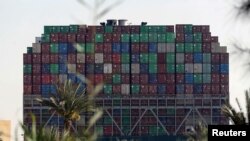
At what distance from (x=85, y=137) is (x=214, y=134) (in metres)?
3.33

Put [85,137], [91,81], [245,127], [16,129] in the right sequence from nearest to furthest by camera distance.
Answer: [91,81] → [16,129] → [85,137] → [245,127]

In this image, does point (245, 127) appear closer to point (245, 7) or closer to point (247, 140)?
point (247, 140)

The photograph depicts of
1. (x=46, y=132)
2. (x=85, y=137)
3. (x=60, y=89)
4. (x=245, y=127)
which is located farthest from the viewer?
(x=60, y=89)

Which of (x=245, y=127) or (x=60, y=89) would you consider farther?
(x=60, y=89)

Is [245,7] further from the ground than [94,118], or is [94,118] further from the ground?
[245,7]

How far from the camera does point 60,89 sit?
2095 inches

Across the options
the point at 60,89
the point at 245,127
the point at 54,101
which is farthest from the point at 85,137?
the point at 54,101

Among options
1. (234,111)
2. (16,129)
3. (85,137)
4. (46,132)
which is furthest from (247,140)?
(234,111)

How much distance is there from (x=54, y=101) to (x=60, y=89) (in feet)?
21.5

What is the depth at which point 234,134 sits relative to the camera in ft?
35.7

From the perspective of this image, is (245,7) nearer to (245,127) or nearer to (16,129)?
(16,129)

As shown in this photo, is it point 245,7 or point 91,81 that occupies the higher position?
point 245,7

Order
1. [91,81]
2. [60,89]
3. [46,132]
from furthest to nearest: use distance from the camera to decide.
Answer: [60,89]
[46,132]
[91,81]

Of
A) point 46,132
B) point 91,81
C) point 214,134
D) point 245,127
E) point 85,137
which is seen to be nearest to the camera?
point 91,81
